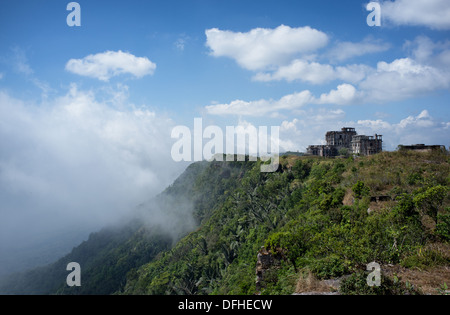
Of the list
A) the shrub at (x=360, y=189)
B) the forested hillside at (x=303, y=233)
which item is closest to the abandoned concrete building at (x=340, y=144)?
the forested hillside at (x=303, y=233)

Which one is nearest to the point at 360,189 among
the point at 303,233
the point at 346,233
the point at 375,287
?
the point at 303,233

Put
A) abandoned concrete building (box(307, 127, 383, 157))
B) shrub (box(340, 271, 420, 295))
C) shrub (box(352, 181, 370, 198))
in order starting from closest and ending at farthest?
shrub (box(340, 271, 420, 295)) → shrub (box(352, 181, 370, 198)) → abandoned concrete building (box(307, 127, 383, 157))

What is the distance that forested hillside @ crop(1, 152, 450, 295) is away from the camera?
8961mm

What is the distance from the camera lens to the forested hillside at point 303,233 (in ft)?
29.4

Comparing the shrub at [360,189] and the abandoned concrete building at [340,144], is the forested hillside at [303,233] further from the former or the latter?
the abandoned concrete building at [340,144]

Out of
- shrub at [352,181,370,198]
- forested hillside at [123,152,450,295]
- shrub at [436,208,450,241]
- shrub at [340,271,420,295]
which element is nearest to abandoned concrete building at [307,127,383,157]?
forested hillside at [123,152,450,295]

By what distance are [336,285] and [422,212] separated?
24.0ft

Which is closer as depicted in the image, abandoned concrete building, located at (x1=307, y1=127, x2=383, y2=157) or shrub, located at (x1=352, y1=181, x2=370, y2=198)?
shrub, located at (x1=352, y1=181, x2=370, y2=198)

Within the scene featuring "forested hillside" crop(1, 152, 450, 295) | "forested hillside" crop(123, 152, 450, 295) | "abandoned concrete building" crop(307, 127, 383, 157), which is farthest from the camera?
"abandoned concrete building" crop(307, 127, 383, 157)

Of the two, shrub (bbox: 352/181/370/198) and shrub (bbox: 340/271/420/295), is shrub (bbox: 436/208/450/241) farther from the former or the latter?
shrub (bbox: 352/181/370/198)

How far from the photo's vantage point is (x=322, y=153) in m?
66.1

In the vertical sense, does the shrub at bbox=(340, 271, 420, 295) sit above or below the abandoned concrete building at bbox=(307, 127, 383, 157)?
below

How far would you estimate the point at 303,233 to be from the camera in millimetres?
15562
